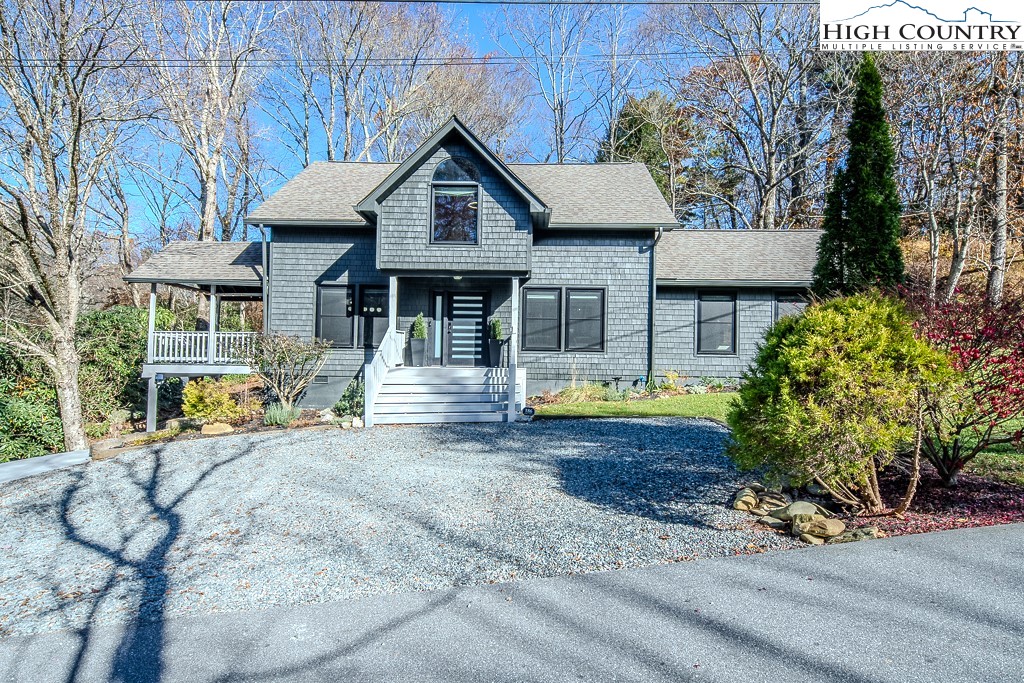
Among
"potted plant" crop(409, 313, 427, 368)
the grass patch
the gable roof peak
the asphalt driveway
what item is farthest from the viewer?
"potted plant" crop(409, 313, 427, 368)

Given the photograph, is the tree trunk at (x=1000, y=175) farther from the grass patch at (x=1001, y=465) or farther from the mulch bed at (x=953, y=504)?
the mulch bed at (x=953, y=504)

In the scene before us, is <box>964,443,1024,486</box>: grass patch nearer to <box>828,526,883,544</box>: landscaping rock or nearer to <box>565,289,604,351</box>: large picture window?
<box>828,526,883,544</box>: landscaping rock

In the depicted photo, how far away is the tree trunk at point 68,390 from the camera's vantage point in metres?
10.9

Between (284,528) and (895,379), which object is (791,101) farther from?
(284,528)

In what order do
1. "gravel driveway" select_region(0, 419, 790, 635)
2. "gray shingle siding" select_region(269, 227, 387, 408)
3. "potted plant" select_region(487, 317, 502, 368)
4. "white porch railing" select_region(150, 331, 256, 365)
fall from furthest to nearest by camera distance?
"gray shingle siding" select_region(269, 227, 387, 408), "potted plant" select_region(487, 317, 502, 368), "white porch railing" select_region(150, 331, 256, 365), "gravel driveway" select_region(0, 419, 790, 635)

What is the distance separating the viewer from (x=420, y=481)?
23.3 ft

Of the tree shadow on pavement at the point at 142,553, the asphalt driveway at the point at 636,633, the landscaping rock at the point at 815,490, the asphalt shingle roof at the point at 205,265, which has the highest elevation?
the asphalt shingle roof at the point at 205,265

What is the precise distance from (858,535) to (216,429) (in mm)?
10159

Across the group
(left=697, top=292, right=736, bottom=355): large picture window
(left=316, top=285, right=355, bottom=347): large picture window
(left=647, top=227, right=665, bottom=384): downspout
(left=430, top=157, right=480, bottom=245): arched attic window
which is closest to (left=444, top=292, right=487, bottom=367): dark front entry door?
(left=430, top=157, right=480, bottom=245): arched attic window

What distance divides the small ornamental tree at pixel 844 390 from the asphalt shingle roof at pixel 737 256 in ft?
32.5

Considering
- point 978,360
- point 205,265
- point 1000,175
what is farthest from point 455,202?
point 1000,175

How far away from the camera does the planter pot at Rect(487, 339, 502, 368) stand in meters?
14.3

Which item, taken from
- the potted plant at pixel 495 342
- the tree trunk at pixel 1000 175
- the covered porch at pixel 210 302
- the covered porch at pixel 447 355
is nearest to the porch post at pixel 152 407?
the covered porch at pixel 210 302

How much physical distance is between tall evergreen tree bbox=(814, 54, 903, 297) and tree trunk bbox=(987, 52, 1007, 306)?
756 centimetres
